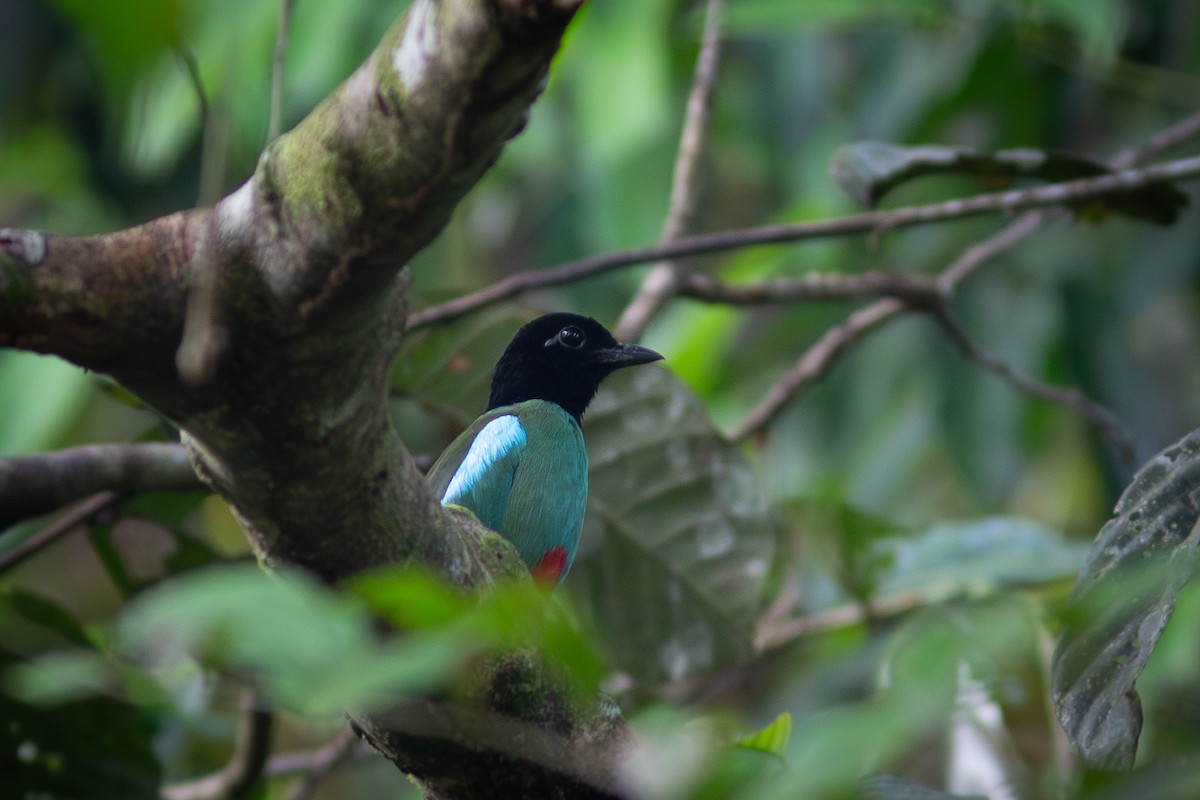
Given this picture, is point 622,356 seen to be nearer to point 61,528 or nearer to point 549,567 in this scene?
point 549,567

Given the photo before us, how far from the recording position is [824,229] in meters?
3.58

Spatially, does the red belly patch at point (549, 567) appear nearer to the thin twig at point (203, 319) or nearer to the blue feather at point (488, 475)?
the blue feather at point (488, 475)

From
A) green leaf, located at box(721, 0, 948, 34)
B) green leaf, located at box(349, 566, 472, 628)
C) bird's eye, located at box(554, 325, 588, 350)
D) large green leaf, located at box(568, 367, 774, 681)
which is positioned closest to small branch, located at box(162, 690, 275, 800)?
large green leaf, located at box(568, 367, 774, 681)

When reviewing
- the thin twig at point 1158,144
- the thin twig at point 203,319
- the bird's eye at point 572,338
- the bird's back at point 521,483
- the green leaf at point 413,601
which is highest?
the thin twig at point 1158,144

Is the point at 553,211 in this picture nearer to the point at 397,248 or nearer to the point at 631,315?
the point at 631,315

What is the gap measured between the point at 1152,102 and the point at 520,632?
6.73 m

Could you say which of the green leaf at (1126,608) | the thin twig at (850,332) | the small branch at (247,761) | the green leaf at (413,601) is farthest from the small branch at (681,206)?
the green leaf at (413,601)

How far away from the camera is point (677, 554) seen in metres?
3.93

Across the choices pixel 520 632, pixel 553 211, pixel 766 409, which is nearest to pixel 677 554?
pixel 766 409

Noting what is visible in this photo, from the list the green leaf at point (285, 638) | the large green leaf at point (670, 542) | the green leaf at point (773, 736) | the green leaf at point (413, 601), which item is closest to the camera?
the green leaf at point (285, 638)

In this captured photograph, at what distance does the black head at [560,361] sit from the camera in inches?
160

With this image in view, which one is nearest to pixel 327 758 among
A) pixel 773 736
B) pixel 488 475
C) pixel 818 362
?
pixel 488 475

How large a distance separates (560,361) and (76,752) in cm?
182

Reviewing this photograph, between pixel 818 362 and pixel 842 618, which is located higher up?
pixel 818 362
